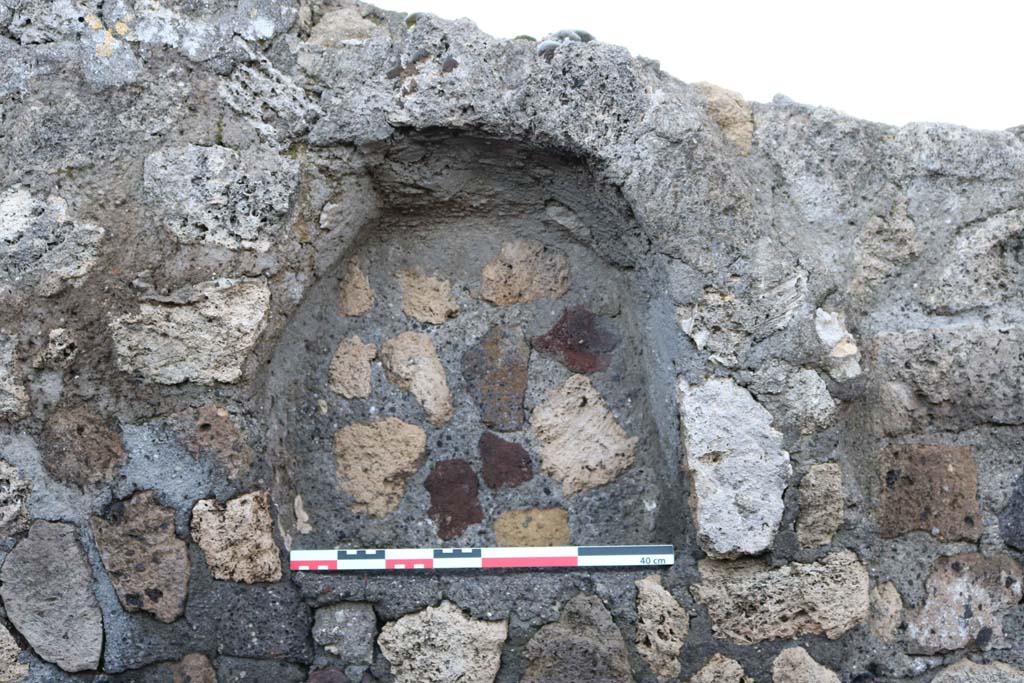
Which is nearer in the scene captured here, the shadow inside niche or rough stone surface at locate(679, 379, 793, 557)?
rough stone surface at locate(679, 379, 793, 557)

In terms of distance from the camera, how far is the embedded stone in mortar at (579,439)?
226 centimetres

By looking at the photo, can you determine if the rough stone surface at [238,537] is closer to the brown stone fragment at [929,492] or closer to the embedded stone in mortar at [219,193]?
the embedded stone in mortar at [219,193]

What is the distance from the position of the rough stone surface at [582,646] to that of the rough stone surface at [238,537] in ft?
2.13

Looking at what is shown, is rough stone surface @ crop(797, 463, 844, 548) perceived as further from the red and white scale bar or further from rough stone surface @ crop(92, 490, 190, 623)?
rough stone surface @ crop(92, 490, 190, 623)

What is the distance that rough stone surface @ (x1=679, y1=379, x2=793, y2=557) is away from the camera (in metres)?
2.05

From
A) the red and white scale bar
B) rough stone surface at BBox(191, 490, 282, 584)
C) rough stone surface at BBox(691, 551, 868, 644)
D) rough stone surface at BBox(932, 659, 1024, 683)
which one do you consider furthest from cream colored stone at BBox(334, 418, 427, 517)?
rough stone surface at BBox(932, 659, 1024, 683)

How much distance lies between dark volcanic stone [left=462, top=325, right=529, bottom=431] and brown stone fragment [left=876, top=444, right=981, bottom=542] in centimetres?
89

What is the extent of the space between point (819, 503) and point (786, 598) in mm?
230

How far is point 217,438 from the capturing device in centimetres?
202

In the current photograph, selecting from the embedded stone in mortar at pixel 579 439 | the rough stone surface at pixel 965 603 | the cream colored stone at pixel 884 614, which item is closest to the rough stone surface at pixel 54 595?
the embedded stone in mortar at pixel 579 439

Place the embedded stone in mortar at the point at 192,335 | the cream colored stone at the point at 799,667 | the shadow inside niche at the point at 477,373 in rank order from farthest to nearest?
1. the shadow inside niche at the point at 477,373
2. the cream colored stone at the point at 799,667
3. the embedded stone in mortar at the point at 192,335

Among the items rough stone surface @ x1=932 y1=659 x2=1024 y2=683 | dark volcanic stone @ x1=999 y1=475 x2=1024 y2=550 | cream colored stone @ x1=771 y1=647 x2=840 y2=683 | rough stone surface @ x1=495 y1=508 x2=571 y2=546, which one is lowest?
rough stone surface @ x1=932 y1=659 x2=1024 y2=683

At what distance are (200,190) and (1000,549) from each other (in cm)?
207

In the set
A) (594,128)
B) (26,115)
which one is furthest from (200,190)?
(594,128)
